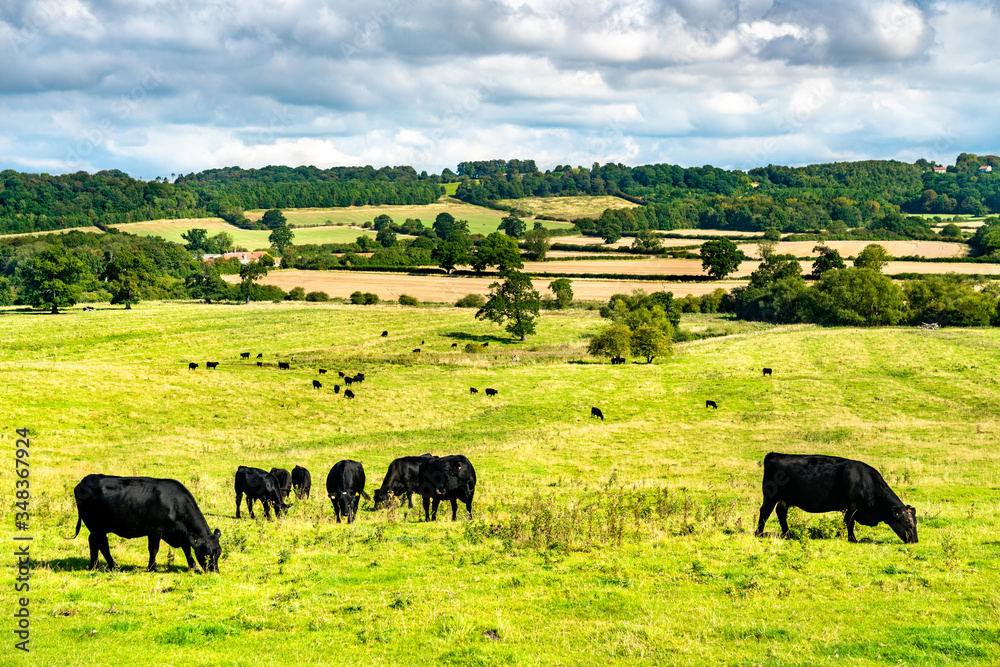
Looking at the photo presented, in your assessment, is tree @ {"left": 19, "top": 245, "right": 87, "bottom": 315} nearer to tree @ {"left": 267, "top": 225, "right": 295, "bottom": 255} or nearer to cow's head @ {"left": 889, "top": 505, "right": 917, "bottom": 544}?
tree @ {"left": 267, "top": 225, "right": 295, "bottom": 255}

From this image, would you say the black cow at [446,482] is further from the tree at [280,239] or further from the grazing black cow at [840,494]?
the tree at [280,239]

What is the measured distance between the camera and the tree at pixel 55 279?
98312 millimetres

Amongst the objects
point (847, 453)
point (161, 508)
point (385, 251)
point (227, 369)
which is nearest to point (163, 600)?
point (161, 508)

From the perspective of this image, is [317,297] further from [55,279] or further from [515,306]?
[515,306]

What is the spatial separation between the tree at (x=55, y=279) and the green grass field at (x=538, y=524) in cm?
4817

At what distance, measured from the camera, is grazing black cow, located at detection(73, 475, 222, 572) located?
13539 mm

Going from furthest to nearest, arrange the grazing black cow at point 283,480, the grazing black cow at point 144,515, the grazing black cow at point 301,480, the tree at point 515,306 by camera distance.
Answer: the tree at point 515,306
the grazing black cow at point 301,480
the grazing black cow at point 283,480
the grazing black cow at point 144,515

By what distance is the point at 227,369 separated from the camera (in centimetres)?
5716

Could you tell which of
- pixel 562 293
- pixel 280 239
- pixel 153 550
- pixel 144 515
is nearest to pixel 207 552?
pixel 153 550

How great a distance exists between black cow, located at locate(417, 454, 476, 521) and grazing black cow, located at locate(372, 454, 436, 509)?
143cm

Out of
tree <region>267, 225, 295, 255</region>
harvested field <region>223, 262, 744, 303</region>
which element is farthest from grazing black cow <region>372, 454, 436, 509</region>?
tree <region>267, 225, 295, 255</region>

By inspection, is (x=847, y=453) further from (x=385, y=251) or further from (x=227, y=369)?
(x=385, y=251)

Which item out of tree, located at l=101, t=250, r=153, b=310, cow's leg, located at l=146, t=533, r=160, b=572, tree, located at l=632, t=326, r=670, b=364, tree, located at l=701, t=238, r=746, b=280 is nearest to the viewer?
cow's leg, located at l=146, t=533, r=160, b=572

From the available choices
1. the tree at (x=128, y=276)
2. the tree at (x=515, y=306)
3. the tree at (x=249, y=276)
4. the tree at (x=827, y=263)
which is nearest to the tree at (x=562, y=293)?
the tree at (x=515, y=306)
